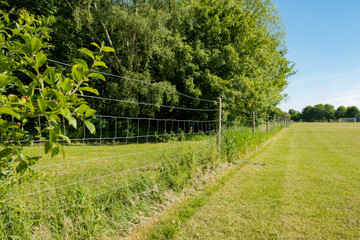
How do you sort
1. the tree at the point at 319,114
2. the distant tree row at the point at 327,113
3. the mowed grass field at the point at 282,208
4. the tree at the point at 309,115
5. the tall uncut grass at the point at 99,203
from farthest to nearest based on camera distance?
the tree at the point at 309,115 < the tree at the point at 319,114 < the distant tree row at the point at 327,113 < the mowed grass field at the point at 282,208 < the tall uncut grass at the point at 99,203

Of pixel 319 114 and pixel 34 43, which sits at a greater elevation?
pixel 319 114

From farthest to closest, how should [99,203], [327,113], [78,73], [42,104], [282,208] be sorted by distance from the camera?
[327,113]
[282,208]
[99,203]
[78,73]
[42,104]

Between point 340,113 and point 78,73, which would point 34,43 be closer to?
point 78,73

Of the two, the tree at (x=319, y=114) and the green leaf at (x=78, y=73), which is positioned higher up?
the tree at (x=319, y=114)

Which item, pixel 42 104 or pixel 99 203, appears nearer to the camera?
pixel 42 104

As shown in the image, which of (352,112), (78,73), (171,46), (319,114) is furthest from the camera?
(352,112)

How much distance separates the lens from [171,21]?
14805 mm

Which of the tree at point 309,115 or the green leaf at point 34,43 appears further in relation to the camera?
the tree at point 309,115

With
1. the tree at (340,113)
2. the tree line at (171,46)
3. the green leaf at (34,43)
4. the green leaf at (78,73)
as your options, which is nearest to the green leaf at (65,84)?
the green leaf at (78,73)

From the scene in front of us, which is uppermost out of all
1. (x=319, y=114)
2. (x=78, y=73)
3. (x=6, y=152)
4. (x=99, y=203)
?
(x=319, y=114)


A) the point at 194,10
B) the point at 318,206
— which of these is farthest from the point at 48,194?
the point at 194,10

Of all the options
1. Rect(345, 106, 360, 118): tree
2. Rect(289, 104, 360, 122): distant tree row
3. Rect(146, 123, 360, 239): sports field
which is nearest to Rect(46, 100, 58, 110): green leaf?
Rect(146, 123, 360, 239): sports field

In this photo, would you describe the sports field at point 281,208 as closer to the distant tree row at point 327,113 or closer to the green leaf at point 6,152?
the green leaf at point 6,152

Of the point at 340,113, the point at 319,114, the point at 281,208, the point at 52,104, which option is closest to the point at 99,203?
the point at 52,104
